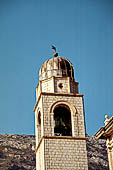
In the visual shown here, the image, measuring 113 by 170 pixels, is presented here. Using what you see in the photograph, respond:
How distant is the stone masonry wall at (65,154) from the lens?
104 feet

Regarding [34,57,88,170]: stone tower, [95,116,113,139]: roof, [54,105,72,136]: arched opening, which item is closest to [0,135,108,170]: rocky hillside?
[34,57,88,170]: stone tower

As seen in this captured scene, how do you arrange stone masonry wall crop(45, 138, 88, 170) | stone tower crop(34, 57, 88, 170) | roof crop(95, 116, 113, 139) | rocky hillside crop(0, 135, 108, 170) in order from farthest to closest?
1. rocky hillside crop(0, 135, 108, 170)
2. stone tower crop(34, 57, 88, 170)
3. stone masonry wall crop(45, 138, 88, 170)
4. roof crop(95, 116, 113, 139)

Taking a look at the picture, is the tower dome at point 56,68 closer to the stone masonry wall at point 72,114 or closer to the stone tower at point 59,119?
the stone tower at point 59,119

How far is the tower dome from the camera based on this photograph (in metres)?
35.6

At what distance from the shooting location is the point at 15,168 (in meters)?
73.1

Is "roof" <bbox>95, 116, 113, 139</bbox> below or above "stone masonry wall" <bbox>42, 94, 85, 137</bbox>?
below

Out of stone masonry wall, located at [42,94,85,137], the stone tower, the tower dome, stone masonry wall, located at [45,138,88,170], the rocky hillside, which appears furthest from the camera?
the rocky hillside

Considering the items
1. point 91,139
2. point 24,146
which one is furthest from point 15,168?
point 91,139

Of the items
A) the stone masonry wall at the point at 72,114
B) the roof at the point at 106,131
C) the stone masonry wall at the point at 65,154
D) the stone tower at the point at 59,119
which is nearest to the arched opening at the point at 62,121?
the stone tower at the point at 59,119

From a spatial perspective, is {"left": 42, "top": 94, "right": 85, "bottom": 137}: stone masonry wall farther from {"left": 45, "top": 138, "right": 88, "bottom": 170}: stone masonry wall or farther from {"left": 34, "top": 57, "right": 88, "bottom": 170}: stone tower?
{"left": 45, "top": 138, "right": 88, "bottom": 170}: stone masonry wall

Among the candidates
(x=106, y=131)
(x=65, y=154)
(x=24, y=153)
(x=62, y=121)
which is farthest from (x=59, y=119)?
(x=24, y=153)

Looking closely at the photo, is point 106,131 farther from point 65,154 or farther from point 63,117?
point 63,117

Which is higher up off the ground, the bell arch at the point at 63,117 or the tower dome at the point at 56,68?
the tower dome at the point at 56,68

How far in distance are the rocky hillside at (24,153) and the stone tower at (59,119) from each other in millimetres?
38892
